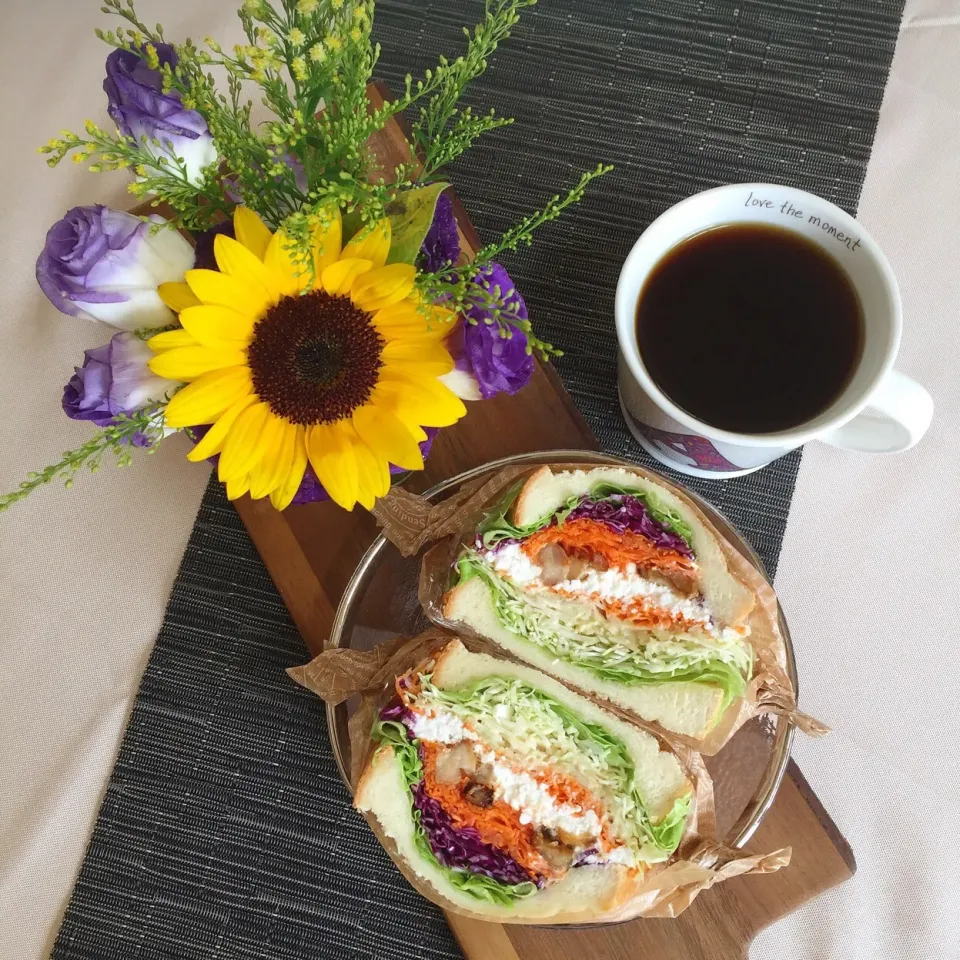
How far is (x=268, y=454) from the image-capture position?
617 millimetres

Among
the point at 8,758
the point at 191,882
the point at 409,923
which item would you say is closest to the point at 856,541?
the point at 409,923

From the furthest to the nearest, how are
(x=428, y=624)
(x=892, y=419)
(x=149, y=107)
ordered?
(x=428, y=624), (x=892, y=419), (x=149, y=107)

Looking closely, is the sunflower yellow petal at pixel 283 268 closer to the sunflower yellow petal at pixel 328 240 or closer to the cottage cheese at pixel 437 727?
the sunflower yellow petal at pixel 328 240

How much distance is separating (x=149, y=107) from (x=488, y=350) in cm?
27

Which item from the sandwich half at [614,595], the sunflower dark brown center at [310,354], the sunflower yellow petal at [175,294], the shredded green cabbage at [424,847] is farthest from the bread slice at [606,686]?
the sunflower yellow petal at [175,294]

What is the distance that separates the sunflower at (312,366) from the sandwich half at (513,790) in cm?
21

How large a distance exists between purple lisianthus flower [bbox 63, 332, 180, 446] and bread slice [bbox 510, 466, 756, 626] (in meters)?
0.30

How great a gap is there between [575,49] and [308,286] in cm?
54

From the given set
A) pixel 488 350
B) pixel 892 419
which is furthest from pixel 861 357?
pixel 488 350

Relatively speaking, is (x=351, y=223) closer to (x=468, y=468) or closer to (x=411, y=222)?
(x=411, y=222)

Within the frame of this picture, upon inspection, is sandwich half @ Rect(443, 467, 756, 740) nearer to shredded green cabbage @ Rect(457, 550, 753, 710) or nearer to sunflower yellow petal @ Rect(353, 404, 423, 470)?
shredded green cabbage @ Rect(457, 550, 753, 710)

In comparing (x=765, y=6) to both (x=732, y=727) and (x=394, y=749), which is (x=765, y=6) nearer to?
(x=732, y=727)

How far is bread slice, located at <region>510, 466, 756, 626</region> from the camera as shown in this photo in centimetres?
71

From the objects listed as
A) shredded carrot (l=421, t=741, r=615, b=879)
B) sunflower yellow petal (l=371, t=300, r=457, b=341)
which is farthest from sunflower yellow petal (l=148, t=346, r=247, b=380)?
shredded carrot (l=421, t=741, r=615, b=879)
